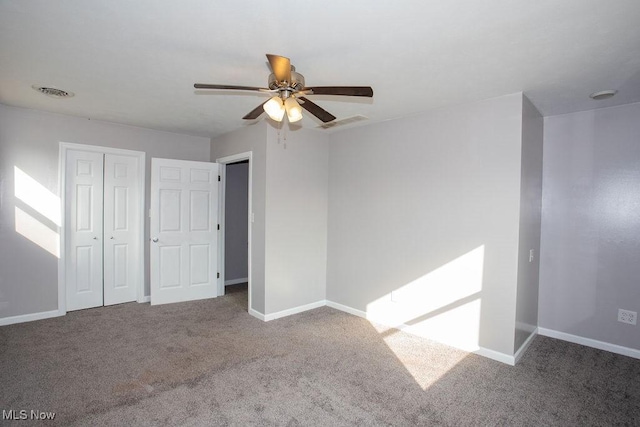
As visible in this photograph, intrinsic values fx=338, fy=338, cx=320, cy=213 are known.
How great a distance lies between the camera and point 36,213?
398cm

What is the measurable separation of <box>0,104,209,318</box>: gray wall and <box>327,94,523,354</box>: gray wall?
11.0ft

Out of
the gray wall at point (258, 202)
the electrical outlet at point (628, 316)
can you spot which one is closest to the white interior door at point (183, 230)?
the gray wall at point (258, 202)

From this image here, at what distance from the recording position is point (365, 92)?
2.10 metres

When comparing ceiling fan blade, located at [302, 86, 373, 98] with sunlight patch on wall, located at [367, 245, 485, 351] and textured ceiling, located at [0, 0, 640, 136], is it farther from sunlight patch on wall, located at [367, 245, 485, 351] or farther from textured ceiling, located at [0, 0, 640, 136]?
sunlight patch on wall, located at [367, 245, 485, 351]

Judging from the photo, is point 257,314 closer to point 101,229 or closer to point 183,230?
point 183,230

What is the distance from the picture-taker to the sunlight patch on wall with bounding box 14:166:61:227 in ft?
12.7

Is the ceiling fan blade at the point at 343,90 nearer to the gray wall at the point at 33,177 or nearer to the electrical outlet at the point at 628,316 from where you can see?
the electrical outlet at the point at 628,316

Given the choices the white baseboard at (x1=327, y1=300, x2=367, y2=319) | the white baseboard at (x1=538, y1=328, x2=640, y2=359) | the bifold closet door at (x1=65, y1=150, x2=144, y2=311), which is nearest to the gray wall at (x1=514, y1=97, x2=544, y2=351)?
the white baseboard at (x1=538, y1=328, x2=640, y2=359)

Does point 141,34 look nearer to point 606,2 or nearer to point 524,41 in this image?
point 524,41

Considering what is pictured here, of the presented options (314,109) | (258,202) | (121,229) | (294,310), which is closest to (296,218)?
(258,202)

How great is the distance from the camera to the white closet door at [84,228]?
427 cm

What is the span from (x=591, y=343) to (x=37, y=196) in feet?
20.7

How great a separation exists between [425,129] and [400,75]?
1148mm

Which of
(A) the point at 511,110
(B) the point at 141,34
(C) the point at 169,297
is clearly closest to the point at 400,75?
(A) the point at 511,110
